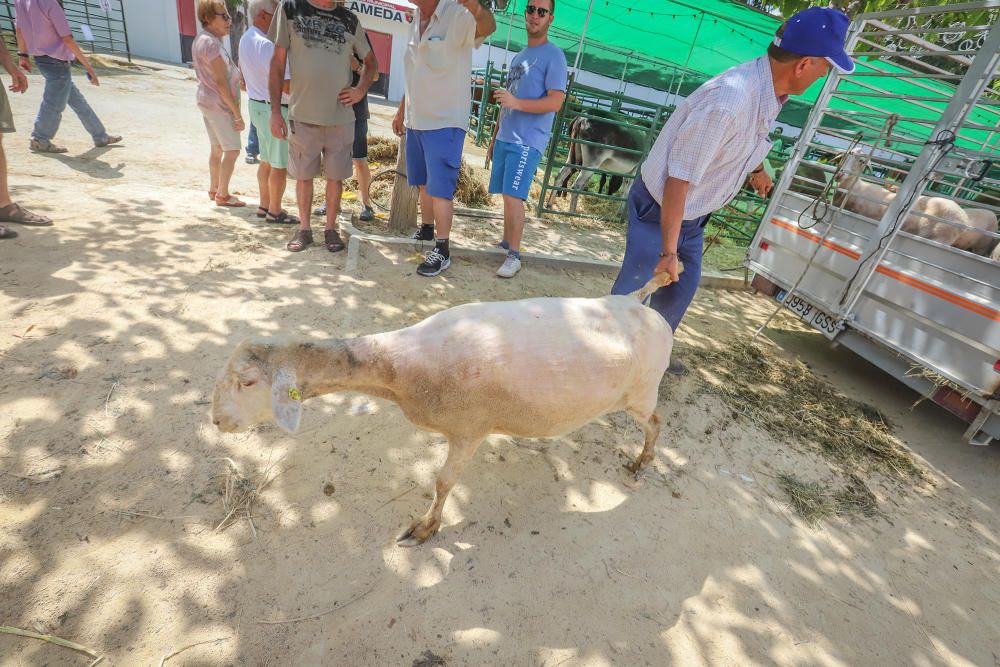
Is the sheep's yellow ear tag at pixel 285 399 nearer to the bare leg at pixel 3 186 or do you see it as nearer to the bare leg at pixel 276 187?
the bare leg at pixel 276 187

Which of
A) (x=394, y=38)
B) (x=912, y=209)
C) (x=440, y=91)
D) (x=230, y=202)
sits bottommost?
(x=230, y=202)

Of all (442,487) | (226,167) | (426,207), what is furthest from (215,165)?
(442,487)

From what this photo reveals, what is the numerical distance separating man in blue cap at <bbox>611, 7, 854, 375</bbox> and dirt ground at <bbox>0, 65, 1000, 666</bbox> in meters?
1.55

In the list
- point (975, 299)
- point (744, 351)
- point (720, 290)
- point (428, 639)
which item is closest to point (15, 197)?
point (428, 639)

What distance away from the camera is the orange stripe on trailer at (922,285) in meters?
3.35

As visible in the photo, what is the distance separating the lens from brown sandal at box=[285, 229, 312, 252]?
491cm

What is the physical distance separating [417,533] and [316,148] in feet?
13.2

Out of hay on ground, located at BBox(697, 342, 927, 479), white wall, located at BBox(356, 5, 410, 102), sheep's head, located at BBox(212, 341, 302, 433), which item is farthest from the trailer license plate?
white wall, located at BBox(356, 5, 410, 102)

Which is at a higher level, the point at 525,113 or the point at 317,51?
the point at 317,51

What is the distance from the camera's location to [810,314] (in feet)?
15.4

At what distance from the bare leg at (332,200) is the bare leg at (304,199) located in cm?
19

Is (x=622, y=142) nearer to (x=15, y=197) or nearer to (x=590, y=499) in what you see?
(x=590, y=499)

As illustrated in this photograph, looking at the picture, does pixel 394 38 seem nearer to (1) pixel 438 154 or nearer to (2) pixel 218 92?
(2) pixel 218 92

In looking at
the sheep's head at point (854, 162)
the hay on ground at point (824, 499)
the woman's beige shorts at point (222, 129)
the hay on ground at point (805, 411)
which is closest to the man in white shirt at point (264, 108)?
the woman's beige shorts at point (222, 129)
